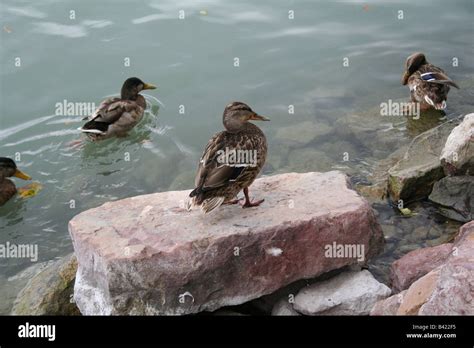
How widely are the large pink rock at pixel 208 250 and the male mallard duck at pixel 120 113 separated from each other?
13.0ft

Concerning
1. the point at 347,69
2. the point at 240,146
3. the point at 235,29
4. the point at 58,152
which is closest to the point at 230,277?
the point at 240,146

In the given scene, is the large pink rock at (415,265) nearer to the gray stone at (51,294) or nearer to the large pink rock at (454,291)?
the large pink rock at (454,291)

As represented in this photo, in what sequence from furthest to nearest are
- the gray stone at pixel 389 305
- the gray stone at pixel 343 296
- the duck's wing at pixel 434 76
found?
the duck's wing at pixel 434 76 → the gray stone at pixel 343 296 → the gray stone at pixel 389 305

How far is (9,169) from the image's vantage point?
9.03 meters

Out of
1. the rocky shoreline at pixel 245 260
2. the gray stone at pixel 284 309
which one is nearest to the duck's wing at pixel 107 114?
the rocky shoreline at pixel 245 260

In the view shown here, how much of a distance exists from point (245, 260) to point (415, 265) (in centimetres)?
161

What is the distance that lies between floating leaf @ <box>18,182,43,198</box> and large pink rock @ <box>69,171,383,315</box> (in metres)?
3.06

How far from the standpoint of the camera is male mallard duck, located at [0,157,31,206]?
8.97 m

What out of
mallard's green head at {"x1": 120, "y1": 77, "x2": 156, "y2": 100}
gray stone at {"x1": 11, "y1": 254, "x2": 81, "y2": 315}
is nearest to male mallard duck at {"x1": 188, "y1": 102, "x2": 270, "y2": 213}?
gray stone at {"x1": 11, "y1": 254, "x2": 81, "y2": 315}

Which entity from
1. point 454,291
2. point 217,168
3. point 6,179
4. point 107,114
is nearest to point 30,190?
point 6,179

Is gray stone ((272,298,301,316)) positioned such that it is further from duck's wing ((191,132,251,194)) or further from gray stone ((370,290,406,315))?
duck's wing ((191,132,251,194))

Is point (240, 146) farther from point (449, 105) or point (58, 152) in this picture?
point (449, 105)

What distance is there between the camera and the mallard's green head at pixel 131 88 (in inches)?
420

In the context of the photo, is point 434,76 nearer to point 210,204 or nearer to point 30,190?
point 210,204
